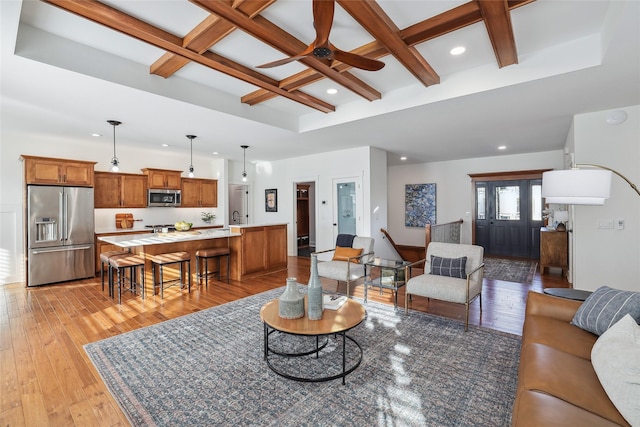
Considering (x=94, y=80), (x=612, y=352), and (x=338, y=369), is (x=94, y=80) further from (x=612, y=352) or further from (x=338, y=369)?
(x=612, y=352)

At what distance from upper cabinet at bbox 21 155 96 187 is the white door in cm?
502

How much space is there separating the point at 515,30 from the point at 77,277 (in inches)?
293

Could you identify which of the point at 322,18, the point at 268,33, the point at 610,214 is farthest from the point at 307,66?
the point at 610,214

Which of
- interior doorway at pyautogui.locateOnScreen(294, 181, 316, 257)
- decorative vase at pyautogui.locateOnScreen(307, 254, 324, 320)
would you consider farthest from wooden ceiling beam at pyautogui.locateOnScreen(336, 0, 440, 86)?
interior doorway at pyautogui.locateOnScreen(294, 181, 316, 257)

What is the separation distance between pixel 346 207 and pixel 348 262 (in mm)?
2898

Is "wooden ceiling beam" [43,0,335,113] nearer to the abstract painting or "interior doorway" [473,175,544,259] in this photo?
the abstract painting

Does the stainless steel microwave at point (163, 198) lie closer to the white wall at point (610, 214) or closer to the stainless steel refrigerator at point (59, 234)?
the stainless steel refrigerator at point (59, 234)

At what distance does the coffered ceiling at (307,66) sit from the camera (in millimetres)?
2344

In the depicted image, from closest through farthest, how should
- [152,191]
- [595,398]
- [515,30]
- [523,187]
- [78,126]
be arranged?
[595,398], [515,30], [78,126], [152,191], [523,187]

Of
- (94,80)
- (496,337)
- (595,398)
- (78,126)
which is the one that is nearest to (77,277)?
(78,126)

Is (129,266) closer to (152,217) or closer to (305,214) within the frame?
(152,217)

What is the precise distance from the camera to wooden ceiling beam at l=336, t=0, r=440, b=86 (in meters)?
2.16

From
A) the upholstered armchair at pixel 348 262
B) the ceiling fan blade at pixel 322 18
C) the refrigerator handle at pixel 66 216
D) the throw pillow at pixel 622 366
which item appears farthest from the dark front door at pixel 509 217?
the refrigerator handle at pixel 66 216

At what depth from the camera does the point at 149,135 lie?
538cm
